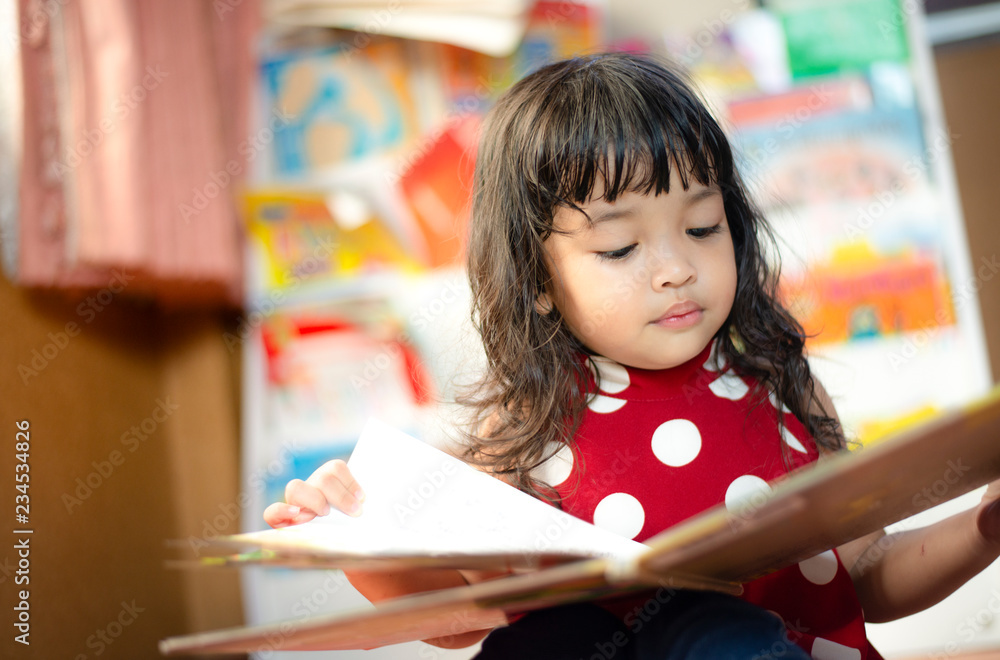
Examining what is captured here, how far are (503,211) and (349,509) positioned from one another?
308 millimetres

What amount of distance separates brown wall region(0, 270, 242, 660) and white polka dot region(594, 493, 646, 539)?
0.71 metres

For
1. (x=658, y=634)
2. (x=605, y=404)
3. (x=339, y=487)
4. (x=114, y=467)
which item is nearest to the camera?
(x=658, y=634)

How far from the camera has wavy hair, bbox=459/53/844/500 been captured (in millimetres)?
634

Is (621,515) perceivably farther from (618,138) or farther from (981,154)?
(981,154)

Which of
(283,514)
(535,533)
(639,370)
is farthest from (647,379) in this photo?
(283,514)

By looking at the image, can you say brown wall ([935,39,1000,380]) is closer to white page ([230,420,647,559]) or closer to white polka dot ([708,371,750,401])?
white polka dot ([708,371,750,401])

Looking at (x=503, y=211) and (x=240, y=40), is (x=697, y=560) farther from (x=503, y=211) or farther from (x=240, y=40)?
(x=240, y=40)

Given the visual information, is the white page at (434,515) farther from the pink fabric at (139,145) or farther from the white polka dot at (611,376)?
the pink fabric at (139,145)

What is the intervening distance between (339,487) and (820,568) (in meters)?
0.39

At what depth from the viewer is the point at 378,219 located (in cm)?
154

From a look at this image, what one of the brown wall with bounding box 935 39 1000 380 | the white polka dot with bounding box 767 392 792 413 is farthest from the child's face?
the brown wall with bounding box 935 39 1000 380

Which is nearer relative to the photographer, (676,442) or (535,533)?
(535,533)

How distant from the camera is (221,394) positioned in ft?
4.90

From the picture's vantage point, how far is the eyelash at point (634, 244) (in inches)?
24.6
